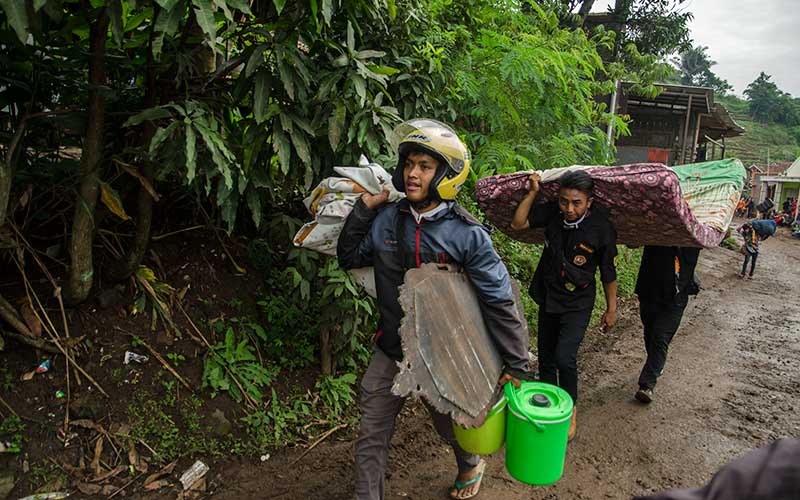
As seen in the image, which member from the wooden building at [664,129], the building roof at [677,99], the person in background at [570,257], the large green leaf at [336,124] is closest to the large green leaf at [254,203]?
the large green leaf at [336,124]

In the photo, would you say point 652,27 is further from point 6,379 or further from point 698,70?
point 698,70

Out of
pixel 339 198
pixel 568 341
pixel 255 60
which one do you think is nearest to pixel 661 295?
pixel 568 341

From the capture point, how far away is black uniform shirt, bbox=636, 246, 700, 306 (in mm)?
4590

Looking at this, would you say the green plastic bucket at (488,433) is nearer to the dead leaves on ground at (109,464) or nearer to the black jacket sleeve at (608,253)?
the black jacket sleeve at (608,253)

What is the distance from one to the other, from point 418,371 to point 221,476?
171 centimetres

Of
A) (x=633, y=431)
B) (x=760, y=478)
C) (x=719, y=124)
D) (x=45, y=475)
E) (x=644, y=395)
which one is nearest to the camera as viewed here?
(x=760, y=478)

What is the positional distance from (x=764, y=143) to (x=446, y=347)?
8775 cm

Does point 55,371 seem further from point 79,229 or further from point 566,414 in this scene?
point 566,414

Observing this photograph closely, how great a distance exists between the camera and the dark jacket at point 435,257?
2.64 m

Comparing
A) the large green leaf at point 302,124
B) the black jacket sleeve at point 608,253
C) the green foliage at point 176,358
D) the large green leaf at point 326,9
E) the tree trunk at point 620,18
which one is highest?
the tree trunk at point 620,18

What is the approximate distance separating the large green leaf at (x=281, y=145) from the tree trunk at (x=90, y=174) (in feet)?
3.43

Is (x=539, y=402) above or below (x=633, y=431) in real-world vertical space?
above

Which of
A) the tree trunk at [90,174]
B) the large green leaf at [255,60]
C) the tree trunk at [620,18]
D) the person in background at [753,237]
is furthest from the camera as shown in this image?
the tree trunk at [620,18]

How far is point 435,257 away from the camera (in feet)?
8.79
